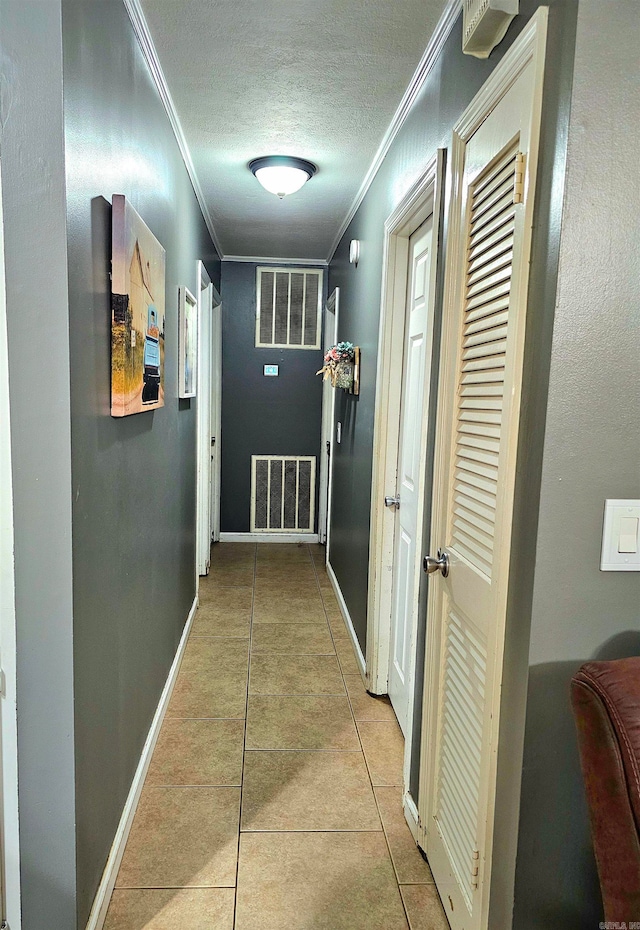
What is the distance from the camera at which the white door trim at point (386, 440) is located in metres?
2.73

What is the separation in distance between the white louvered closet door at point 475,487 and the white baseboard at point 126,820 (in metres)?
0.90

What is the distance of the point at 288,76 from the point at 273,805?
2.50 m

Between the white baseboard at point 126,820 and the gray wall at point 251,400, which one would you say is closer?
the white baseboard at point 126,820

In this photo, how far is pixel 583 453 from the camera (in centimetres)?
122

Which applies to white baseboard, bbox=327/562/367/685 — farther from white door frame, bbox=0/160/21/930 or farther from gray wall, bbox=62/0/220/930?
white door frame, bbox=0/160/21/930

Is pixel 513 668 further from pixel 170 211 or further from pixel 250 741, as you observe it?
pixel 170 211

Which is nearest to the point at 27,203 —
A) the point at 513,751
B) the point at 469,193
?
the point at 469,193

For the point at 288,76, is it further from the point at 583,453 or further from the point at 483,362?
the point at 583,453

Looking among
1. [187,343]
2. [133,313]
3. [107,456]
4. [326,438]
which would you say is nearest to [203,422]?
[187,343]

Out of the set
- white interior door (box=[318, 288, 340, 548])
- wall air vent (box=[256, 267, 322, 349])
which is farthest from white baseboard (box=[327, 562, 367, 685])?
wall air vent (box=[256, 267, 322, 349])

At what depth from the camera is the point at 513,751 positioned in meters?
1.34

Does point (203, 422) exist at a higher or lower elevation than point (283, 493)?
higher

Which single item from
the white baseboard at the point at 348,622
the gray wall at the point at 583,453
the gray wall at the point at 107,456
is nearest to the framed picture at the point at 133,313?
the gray wall at the point at 107,456

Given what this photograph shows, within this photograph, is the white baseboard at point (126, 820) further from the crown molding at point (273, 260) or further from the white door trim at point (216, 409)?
the crown molding at point (273, 260)
